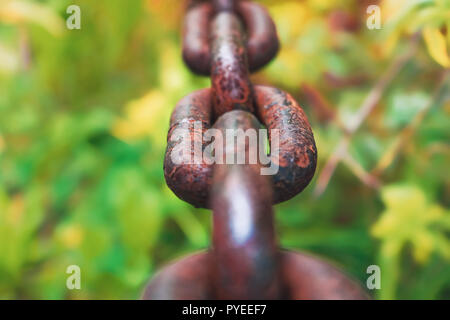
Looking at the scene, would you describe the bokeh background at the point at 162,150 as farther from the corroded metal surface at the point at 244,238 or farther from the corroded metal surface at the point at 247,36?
the corroded metal surface at the point at 244,238

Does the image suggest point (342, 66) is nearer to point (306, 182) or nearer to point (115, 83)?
point (115, 83)

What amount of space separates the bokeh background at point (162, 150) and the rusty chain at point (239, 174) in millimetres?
532

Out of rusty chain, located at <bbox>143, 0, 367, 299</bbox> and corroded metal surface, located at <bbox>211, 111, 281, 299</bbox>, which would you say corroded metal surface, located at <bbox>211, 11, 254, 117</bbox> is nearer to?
rusty chain, located at <bbox>143, 0, 367, 299</bbox>

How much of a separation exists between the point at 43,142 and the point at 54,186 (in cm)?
25

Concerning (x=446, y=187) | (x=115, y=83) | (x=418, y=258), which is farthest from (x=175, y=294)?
(x=115, y=83)

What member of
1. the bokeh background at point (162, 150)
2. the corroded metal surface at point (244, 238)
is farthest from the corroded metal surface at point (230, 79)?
the bokeh background at point (162, 150)

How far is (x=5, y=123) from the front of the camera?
1.93m

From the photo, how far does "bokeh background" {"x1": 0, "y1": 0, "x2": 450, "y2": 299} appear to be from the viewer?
3.86 ft

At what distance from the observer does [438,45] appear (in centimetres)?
72

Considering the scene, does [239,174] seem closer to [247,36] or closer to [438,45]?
[247,36]

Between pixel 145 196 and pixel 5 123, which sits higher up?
pixel 5 123

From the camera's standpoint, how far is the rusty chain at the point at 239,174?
1.10 feet
